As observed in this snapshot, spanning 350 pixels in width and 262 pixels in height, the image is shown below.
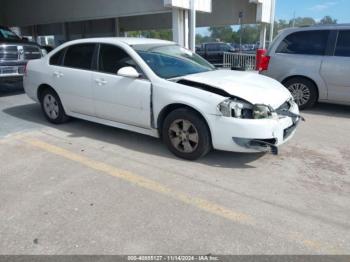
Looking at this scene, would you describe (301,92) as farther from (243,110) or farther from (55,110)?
(55,110)

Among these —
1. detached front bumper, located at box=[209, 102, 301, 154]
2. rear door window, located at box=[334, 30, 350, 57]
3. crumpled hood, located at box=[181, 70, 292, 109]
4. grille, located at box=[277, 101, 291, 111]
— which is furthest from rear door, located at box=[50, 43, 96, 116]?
rear door window, located at box=[334, 30, 350, 57]

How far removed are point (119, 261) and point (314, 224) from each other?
1.77m

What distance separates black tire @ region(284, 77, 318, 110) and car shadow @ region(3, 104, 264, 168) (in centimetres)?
335

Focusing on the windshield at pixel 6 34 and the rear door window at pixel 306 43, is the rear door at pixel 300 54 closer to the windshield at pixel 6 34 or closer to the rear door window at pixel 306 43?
the rear door window at pixel 306 43

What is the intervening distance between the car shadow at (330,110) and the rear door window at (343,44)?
4.09ft

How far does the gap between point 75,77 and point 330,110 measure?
5.56 metres

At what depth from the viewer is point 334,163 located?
174 inches

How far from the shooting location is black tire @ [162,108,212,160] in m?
4.22

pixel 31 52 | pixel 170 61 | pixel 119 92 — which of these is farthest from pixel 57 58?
pixel 31 52

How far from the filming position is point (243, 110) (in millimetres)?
4090

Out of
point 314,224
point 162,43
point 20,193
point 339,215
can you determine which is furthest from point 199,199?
point 162,43

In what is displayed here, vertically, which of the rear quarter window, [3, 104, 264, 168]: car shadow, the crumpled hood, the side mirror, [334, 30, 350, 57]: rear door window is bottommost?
[3, 104, 264, 168]: car shadow

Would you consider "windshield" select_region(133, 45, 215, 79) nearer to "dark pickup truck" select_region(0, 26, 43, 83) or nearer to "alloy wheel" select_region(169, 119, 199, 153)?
"alloy wheel" select_region(169, 119, 199, 153)

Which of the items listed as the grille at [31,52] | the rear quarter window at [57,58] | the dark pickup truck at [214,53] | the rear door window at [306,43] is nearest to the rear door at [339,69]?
the rear door window at [306,43]
